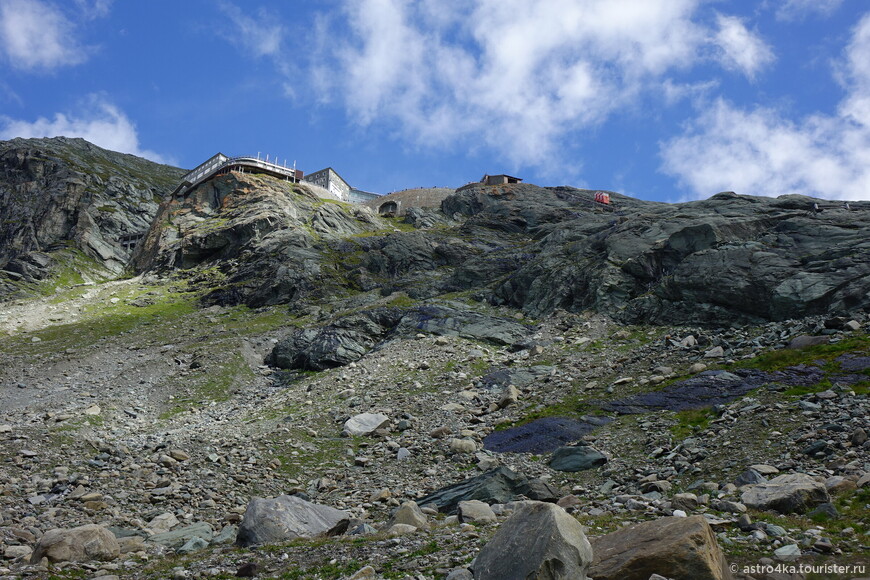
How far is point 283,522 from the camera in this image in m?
17.4

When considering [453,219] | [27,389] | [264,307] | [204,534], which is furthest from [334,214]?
[204,534]

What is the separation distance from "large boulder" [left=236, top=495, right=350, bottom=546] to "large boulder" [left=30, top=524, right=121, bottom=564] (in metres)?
3.33

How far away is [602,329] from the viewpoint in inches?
1786

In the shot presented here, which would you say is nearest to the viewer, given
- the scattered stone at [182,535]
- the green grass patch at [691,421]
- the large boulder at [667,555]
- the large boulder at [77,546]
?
the large boulder at [667,555]

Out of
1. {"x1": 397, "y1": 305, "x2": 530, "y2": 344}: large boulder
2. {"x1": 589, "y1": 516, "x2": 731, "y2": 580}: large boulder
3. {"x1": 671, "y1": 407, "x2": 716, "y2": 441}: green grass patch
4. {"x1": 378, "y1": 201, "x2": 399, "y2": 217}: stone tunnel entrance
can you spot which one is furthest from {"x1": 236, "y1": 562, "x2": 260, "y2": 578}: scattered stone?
{"x1": 378, "y1": 201, "x2": 399, "y2": 217}: stone tunnel entrance

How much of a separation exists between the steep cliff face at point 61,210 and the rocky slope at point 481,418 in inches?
1574

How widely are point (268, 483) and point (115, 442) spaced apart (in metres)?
7.92

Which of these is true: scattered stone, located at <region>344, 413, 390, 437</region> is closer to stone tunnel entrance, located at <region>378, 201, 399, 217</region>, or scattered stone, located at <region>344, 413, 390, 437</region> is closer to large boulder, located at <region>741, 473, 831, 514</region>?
large boulder, located at <region>741, 473, 831, 514</region>

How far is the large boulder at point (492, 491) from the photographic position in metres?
19.7

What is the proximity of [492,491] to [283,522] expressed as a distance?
695 centimetres

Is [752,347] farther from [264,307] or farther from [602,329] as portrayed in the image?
[264,307]

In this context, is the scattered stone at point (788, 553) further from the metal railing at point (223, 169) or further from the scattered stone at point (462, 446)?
the metal railing at point (223, 169)

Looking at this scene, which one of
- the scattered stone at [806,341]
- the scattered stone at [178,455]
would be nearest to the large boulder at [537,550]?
the scattered stone at [178,455]

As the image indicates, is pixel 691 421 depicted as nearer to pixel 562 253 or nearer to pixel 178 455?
pixel 178 455
